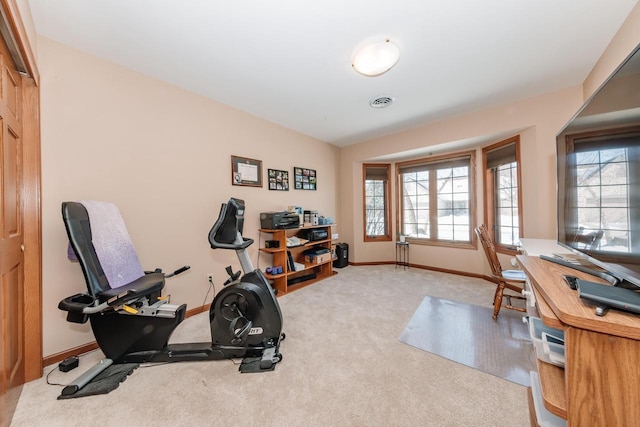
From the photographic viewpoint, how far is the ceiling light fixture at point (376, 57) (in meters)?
1.79

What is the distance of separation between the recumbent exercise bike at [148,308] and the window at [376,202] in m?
3.24

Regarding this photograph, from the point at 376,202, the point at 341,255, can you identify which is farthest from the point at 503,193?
the point at 341,255

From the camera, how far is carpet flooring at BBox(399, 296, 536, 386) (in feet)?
5.39

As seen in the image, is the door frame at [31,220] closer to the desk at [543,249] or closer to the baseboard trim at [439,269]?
Result: the desk at [543,249]

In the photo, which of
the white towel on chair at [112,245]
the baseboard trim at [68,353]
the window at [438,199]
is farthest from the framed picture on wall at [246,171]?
the window at [438,199]

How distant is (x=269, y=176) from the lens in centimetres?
334

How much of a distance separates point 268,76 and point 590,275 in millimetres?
2717

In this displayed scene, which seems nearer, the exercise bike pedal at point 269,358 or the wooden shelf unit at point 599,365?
the wooden shelf unit at point 599,365

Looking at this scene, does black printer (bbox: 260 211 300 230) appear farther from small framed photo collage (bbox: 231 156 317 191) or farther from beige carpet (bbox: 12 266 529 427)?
beige carpet (bbox: 12 266 529 427)

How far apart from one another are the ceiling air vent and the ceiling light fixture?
2.35ft

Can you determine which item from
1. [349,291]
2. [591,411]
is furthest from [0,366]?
[349,291]

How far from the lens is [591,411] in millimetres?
633

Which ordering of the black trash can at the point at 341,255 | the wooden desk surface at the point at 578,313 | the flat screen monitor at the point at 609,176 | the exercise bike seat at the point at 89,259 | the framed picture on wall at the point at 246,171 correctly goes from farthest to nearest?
the black trash can at the point at 341,255, the framed picture on wall at the point at 246,171, the exercise bike seat at the point at 89,259, the flat screen monitor at the point at 609,176, the wooden desk surface at the point at 578,313

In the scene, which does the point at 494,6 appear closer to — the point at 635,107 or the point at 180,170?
the point at 635,107
